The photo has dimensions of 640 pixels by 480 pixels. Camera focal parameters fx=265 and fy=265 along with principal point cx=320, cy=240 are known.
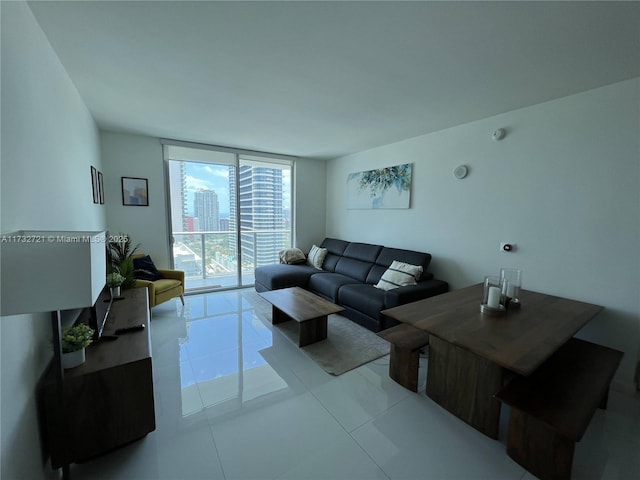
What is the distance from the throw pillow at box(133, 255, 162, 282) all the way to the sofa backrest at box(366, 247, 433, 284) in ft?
9.72

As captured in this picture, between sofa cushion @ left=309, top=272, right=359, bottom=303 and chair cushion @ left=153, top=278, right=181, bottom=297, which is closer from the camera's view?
chair cushion @ left=153, top=278, right=181, bottom=297

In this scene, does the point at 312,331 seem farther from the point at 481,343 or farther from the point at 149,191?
the point at 149,191

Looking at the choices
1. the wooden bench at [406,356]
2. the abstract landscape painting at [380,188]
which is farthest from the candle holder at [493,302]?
the abstract landscape painting at [380,188]

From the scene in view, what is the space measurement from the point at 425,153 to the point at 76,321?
393 cm

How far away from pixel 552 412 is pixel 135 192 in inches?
191

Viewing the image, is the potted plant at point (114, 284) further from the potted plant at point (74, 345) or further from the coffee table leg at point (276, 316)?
the coffee table leg at point (276, 316)

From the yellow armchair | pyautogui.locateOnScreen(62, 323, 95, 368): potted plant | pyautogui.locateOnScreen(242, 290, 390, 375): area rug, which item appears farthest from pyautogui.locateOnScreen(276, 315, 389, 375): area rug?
pyautogui.locateOnScreen(62, 323, 95, 368): potted plant

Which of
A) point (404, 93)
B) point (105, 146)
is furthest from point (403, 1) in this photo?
point (105, 146)

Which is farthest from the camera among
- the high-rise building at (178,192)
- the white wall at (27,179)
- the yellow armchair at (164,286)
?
the high-rise building at (178,192)

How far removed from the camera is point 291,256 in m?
4.87

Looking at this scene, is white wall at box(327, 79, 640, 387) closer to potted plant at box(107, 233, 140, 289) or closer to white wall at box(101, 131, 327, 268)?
potted plant at box(107, 233, 140, 289)

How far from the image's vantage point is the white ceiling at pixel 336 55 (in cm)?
141

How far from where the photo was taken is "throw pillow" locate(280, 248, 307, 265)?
15.9 ft

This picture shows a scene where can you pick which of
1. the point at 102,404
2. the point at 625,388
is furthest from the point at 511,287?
the point at 102,404
